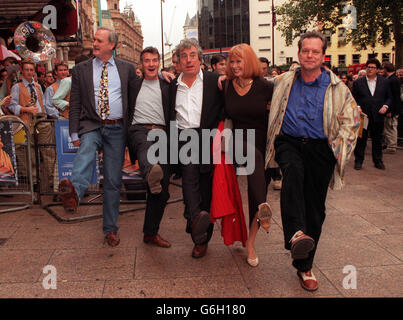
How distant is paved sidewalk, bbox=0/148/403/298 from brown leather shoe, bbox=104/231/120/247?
6cm

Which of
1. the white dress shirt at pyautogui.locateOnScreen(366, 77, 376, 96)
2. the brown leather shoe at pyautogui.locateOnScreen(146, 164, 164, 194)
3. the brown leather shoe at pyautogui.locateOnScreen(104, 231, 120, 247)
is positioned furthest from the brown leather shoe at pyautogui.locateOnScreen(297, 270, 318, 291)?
the white dress shirt at pyautogui.locateOnScreen(366, 77, 376, 96)

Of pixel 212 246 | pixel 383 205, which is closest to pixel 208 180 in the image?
pixel 212 246

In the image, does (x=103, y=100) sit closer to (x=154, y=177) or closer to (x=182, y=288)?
(x=154, y=177)

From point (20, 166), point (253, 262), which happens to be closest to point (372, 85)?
point (253, 262)

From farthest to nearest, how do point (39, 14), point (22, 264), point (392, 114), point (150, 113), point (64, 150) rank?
point (39, 14) → point (392, 114) → point (64, 150) → point (150, 113) → point (22, 264)

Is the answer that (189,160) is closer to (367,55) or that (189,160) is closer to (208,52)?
(208,52)

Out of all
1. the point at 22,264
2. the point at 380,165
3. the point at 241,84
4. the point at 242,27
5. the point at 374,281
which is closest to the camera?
the point at 374,281

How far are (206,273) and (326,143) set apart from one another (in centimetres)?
147

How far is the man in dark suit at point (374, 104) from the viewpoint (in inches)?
329

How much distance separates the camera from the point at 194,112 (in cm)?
392

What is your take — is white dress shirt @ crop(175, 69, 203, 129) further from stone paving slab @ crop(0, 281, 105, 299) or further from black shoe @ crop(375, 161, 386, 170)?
black shoe @ crop(375, 161, 386, 170)

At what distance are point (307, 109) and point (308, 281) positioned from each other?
134 cm

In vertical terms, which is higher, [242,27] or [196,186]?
[242,27]

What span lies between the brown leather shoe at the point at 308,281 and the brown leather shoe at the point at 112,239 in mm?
1891
